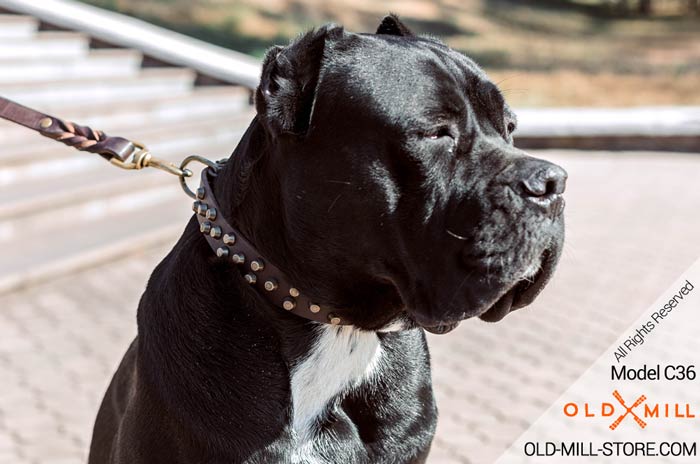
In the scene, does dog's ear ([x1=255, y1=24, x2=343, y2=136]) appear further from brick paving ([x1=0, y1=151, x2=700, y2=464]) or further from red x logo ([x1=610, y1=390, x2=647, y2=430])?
A: red x logo ([x1=610, y1=390, x2=647, y2=430])

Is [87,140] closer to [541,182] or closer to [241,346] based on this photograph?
[241,346]

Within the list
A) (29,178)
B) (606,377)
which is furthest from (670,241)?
(29,178)

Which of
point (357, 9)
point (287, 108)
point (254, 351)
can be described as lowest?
point (357, 9)

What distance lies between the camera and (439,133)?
2.29 meters

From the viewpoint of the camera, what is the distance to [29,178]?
7.25 metres

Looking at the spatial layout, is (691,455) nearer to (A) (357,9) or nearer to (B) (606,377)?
(B) (606,377)

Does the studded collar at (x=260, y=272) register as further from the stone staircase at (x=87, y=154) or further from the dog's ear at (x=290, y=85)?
the stone staircase at (x=87, y=154)

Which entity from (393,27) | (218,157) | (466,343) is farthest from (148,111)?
(393,27)

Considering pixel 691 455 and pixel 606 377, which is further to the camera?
pixel 606 377

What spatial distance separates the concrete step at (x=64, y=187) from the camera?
6703 mm

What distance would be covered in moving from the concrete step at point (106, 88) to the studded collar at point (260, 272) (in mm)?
5785

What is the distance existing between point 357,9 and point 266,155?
13160 millimetres

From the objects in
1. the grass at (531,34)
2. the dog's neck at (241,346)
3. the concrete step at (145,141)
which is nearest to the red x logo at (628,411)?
the dog's neck at (241,346)

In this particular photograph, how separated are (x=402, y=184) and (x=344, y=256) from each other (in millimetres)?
229
